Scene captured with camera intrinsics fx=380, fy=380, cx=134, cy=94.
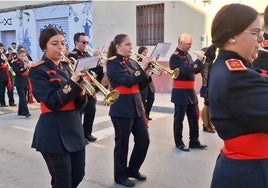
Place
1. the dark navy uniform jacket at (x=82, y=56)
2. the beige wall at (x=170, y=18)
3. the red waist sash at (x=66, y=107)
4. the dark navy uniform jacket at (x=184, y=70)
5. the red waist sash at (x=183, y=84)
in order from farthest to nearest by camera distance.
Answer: the beige wall at (x=170, y=18)
the dark navy uniform jacket at (x=82, y=56)
the red waist sash at (x=183, y=84)
the dark navy uniform jacket at (x=184, y=70)
the red waist sash at (x=66, y=107)

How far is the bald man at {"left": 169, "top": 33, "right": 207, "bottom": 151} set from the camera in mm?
5457

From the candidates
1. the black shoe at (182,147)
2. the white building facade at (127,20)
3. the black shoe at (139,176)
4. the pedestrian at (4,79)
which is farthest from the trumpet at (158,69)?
the pedestrian at (4,79)

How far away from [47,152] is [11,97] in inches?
326

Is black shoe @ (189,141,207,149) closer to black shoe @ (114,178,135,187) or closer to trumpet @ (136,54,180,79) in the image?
trumpet @ (136,54,180,79)

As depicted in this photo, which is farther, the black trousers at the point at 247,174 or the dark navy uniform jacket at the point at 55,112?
the dark navy uniform jacket at the point at 55,112

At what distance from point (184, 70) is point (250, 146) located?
371 cm

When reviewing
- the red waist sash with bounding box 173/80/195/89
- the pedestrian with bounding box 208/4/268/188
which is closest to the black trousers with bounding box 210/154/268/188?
the pedestrian with bounding box 208/4/268/188

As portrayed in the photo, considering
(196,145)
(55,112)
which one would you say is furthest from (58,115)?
(196,145)

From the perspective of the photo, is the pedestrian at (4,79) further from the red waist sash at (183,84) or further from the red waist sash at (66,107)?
the red waist sash at (66,107)

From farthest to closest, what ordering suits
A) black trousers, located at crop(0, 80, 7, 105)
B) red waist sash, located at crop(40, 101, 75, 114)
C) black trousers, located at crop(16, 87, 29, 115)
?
black trousers, located at crop(0, 80, 7, 105) → black trousers, located at crop(16, 87, 29, 115) → red waist sash, located at crop(40, 101, 75, 114)

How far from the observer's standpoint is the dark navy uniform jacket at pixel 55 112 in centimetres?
288

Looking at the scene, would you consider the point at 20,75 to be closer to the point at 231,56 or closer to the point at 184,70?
the point at 184,70

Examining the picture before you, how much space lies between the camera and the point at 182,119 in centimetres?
568

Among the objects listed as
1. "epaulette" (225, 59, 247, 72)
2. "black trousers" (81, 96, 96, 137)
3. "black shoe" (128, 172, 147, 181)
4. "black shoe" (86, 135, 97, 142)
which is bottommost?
"black shoe" (86, 135, 97, 142)
